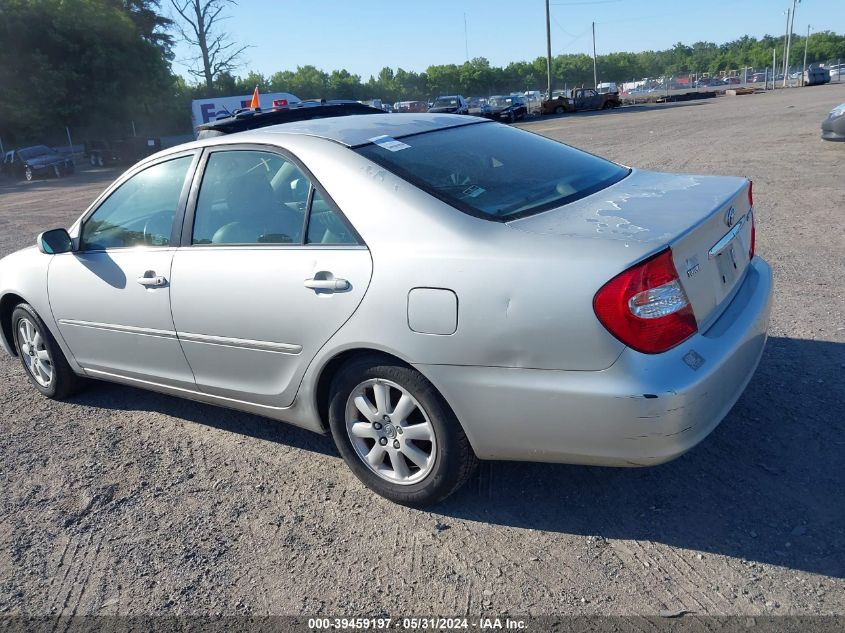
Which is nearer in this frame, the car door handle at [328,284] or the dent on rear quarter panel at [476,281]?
the dent on rear quarter panel at [476,281]

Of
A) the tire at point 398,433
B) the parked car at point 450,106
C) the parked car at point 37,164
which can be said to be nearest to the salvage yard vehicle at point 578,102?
the parked car at point 450,106

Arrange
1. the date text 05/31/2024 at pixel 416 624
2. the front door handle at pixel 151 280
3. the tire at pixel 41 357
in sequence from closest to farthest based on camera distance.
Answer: the date text 05/31/2024 at pixel 416 624 < the front door handle at pixel 151 280 < the tire at pixel 41 357

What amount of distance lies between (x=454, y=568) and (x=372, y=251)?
1302 millimetres

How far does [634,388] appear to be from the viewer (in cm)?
258

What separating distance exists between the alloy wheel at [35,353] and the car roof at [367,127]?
2153 mm

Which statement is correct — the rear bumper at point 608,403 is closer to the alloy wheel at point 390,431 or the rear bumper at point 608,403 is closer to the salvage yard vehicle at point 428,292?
the salvage yard vehicle at point 428,292

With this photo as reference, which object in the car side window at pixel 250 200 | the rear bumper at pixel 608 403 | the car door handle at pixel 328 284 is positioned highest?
the car side window at pixel 250 200

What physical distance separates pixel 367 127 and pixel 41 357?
2.77 meters

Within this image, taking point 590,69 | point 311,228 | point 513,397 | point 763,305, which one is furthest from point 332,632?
point 590,69

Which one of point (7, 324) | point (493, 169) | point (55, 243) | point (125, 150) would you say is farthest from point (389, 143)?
point (125, 150)

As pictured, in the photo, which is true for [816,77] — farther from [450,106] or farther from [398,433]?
[398,433]

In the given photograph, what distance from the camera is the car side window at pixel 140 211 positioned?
3994 mm

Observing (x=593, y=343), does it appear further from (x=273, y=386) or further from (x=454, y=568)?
(x=273, y=386)

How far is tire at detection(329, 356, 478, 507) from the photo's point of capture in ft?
9.92
